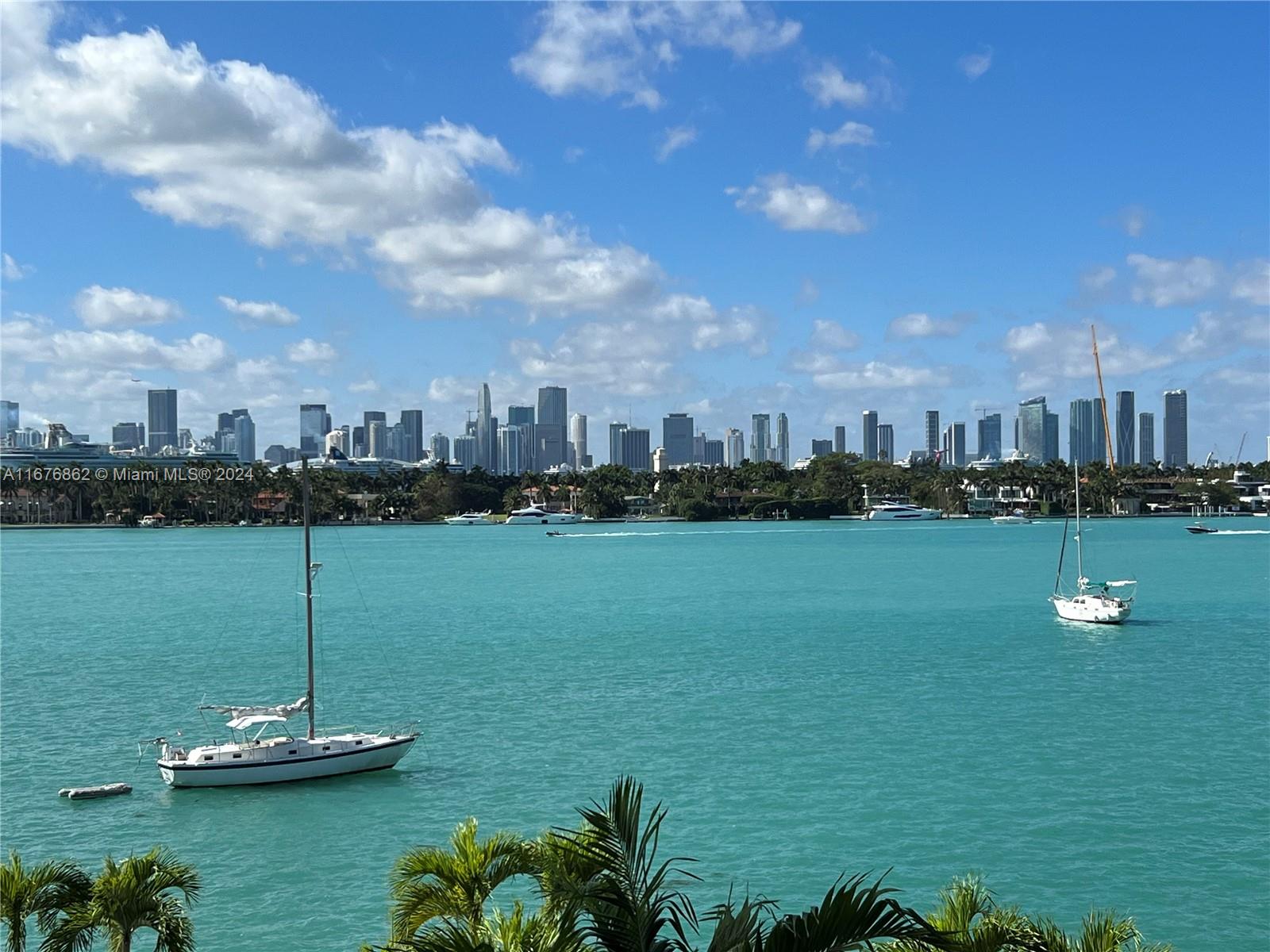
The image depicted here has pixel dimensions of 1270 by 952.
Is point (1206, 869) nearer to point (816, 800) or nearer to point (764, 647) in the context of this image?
point (816, 800)

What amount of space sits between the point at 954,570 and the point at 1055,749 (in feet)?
217

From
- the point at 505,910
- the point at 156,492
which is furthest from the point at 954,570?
the point at 156,492

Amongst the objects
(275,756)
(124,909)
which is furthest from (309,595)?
(124,909)

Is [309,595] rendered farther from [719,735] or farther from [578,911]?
[578,911]

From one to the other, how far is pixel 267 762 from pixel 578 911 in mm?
21090

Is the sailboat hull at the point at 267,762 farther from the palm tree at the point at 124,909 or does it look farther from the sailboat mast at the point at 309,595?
the palm tree at the point at 124,909

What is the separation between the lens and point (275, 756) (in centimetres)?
2766

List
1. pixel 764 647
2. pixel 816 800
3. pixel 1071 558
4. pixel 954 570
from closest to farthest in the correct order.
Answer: pixel 816 800, pixel 764 647, pixel 954 570, pixel 1071 558

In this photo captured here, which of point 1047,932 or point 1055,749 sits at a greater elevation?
point 1047,932

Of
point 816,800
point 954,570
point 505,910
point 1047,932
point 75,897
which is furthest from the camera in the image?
point 954,570

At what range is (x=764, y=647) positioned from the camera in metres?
51.3

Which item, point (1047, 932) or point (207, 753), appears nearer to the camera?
point (1047, 932)

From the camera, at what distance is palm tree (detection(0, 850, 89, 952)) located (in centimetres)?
1117

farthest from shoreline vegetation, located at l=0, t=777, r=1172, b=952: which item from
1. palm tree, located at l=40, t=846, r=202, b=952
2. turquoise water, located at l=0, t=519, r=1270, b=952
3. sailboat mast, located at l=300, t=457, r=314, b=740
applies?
sailboat mast, located at l=300, t=457, r=314, b=740
